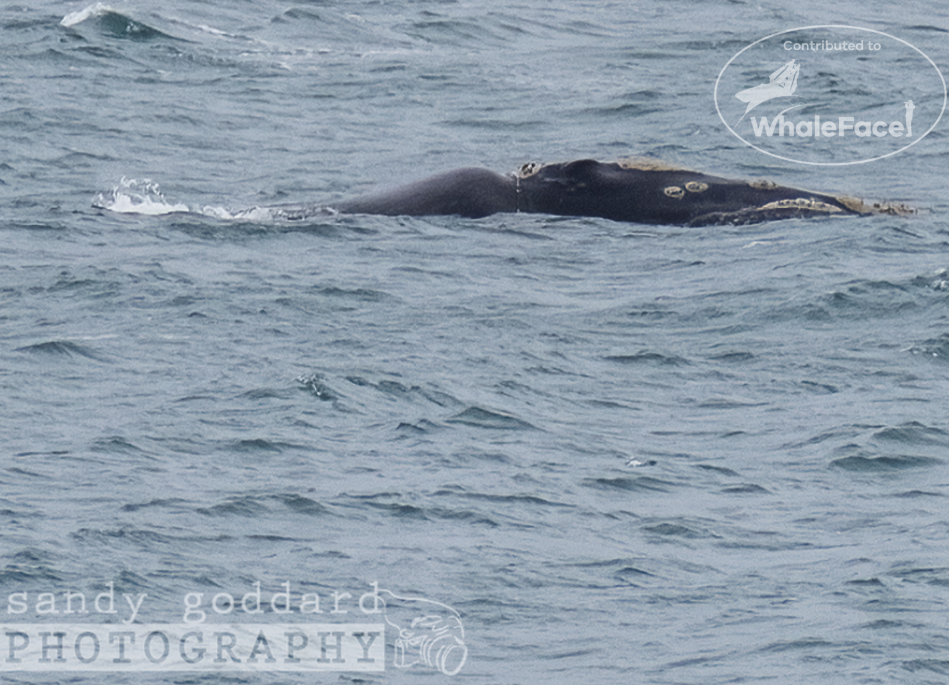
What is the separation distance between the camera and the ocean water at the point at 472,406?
1310cm

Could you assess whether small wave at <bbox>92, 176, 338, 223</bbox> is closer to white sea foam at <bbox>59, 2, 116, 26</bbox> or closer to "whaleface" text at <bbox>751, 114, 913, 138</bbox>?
"whaleface" text at <bbox>751, 114, 913, 138</bbox>

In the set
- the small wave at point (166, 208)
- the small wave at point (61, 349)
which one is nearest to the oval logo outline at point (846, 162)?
the small wave at point (166, 208)

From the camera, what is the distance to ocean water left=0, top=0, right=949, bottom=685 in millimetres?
13102

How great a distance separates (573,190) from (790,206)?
8.57ft

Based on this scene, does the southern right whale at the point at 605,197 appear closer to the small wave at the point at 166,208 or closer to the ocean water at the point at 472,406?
the small wave at the point at 166,208

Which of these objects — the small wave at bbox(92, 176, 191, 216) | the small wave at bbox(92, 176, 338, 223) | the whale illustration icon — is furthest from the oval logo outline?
the small wave at bbox(92, 176, 191, 216)

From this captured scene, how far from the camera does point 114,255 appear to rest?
22.0 meters

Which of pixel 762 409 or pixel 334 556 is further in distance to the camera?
pixel 762 409

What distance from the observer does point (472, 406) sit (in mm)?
17172

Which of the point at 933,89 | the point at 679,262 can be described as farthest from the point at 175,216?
the point at 933,89

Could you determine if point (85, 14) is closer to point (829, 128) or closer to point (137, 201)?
point (137, 201)

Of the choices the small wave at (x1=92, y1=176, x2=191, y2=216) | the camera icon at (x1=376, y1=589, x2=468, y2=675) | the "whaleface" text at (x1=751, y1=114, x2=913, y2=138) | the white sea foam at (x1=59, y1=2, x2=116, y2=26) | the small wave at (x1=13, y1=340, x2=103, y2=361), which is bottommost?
the small wave at (x1=92, y1=176, x2=191, y2=216)

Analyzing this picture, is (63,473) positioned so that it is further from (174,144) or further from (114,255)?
(174,144)

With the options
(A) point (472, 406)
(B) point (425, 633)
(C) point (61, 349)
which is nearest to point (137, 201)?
(C) point (61, 349)
